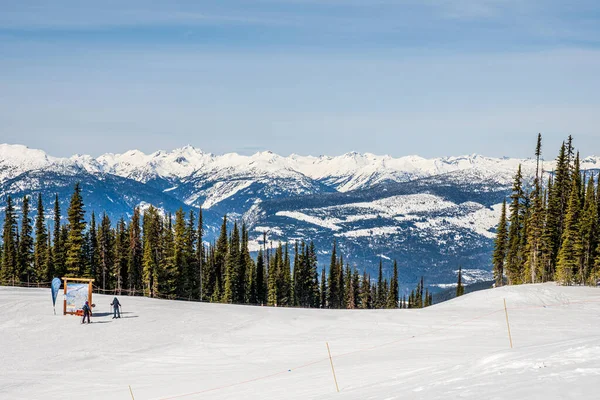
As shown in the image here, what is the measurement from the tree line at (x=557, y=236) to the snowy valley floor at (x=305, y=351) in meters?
20.9

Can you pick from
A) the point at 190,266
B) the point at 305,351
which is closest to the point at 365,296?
the point at 190,266

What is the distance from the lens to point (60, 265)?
3243 inches

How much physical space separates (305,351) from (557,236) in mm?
59647

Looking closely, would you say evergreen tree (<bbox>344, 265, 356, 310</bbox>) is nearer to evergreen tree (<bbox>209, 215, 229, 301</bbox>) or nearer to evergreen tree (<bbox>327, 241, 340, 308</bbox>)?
evergreen tree (<bbox>327, 241, 340, 308</bbox>)

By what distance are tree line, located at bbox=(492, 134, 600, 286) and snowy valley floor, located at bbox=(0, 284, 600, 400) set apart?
20935mm

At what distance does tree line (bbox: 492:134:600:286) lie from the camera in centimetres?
7069

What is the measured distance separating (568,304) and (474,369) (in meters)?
31.1

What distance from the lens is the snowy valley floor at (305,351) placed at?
55.4ft

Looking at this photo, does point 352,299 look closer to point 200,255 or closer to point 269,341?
point 200,255

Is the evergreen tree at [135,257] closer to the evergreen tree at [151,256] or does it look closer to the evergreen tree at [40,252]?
the evergreen tree at [151,256]

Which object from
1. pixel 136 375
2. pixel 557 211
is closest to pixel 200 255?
pixel 557 211

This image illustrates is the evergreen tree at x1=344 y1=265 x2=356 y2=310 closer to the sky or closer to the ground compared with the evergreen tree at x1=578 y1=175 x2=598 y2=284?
closer to the ground

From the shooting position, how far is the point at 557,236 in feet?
262

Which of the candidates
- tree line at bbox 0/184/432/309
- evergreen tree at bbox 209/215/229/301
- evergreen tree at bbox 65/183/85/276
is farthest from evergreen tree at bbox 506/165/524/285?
evergreen tree at bbox 65/183/85/276
